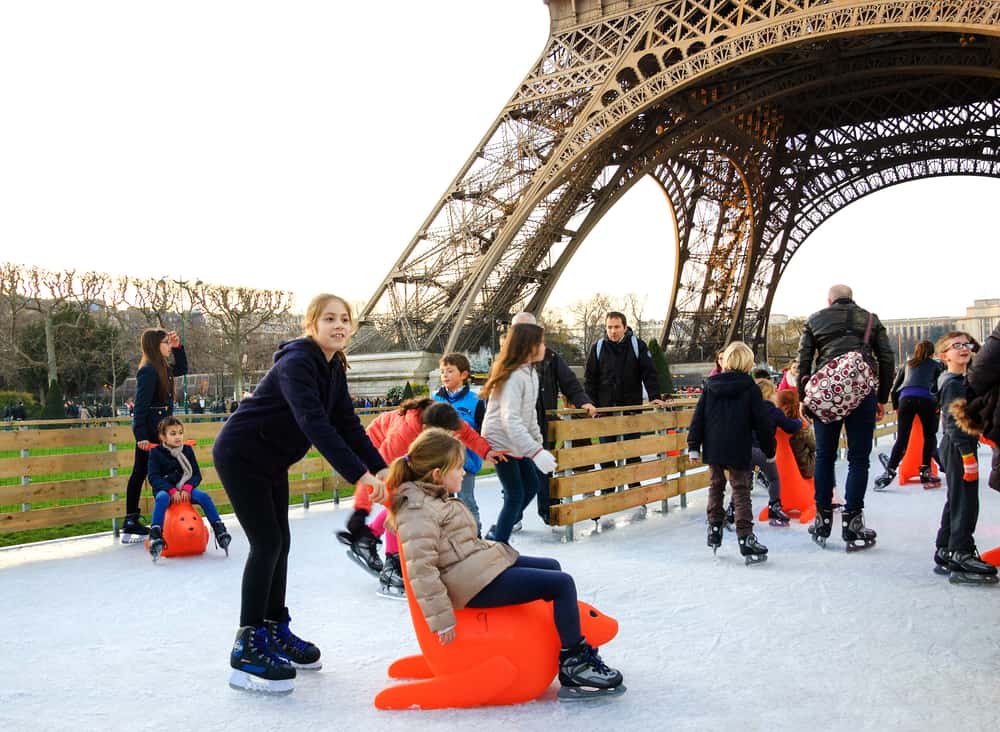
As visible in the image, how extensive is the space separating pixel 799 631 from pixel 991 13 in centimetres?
1457

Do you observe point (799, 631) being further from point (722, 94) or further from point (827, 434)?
point (722, 94)

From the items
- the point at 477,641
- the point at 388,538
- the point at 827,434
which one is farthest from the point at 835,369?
the point at 477,641

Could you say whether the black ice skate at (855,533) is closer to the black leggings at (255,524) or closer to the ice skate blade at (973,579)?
the ice skate blade at (973,579)

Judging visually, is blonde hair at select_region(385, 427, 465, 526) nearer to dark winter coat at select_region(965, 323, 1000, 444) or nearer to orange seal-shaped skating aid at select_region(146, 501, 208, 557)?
dark winter coat at select_region(965, 323, 1000, 444)

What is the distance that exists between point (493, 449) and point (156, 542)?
240 cm

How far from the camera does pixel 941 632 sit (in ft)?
12.6

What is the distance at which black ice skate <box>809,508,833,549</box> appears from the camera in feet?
19.3

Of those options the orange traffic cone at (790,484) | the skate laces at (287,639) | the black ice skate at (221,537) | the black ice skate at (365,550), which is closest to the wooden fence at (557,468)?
the orange traffic cone at (790,484)

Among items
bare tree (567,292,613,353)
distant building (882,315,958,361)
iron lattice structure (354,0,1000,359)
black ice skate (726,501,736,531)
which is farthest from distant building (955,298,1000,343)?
black ice skate (726,501,736,531)

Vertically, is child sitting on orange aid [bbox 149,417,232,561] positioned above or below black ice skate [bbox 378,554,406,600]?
above

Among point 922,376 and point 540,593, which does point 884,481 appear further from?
point 540,593

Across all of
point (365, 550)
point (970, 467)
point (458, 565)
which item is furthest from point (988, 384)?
point (365, 550)

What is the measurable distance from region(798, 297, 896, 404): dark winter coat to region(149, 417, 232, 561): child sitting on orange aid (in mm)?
4215

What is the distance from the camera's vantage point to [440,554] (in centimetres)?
305
